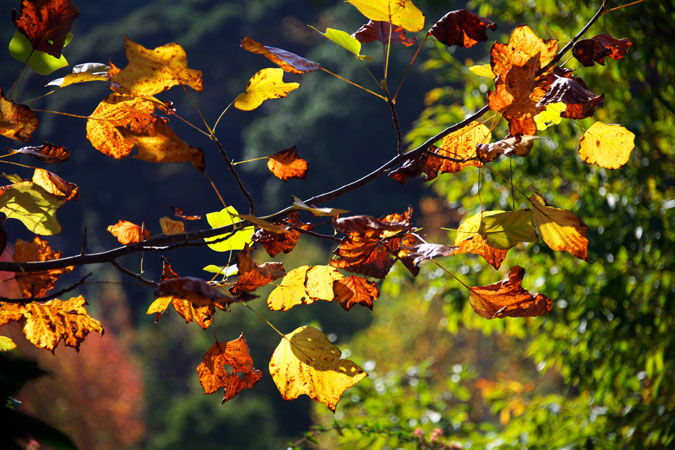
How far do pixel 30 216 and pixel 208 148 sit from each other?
12116mm

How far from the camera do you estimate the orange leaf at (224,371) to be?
1.59 feet

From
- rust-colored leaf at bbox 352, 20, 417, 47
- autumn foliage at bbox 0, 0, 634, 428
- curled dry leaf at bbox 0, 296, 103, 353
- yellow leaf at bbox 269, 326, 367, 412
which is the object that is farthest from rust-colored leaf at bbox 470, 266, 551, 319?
curled dry leaf at bbox 0, 296, 103, 353

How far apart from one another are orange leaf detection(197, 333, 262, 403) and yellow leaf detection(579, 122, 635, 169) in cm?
33

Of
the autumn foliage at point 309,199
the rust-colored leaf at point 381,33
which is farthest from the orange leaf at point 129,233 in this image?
the rust-colored leaf at point 381,33

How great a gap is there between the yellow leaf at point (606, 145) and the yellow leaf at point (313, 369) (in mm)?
251

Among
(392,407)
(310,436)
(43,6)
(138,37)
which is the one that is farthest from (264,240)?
(138,37)

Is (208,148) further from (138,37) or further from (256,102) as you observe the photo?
(256,102)

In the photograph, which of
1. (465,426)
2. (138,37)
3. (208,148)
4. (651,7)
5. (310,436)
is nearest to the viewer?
(310,436)

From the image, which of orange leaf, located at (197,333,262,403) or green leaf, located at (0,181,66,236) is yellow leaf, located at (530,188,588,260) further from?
green leaf, located at (0,181,66,236)

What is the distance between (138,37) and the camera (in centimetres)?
1536

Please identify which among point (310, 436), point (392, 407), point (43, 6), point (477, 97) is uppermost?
point (43, 6)

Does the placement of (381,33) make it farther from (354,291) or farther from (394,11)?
(354,291)

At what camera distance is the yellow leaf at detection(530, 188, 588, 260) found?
0.43 m

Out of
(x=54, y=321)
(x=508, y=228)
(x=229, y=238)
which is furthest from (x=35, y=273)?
(x=508, y=228)
